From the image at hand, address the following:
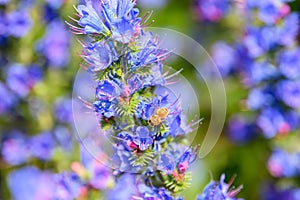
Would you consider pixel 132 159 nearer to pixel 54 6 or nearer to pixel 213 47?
pixel 54 6

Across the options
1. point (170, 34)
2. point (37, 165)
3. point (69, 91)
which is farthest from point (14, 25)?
point (170, 34)

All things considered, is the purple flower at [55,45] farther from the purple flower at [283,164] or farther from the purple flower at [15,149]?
the purple flower at [283,164]

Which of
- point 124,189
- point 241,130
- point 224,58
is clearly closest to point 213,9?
point 224,58

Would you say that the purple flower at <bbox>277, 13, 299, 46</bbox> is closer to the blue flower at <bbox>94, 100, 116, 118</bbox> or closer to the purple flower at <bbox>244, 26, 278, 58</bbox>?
the purple flower at <bbox>244, 26, 278, 58</bbox>

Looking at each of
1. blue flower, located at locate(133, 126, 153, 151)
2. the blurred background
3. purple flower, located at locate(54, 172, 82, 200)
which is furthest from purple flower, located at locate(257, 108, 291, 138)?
blue flower, located at locate(133, 126, 153, 151)

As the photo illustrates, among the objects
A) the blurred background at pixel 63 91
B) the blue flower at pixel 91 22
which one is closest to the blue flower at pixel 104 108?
the blue flower at pixel 91 22

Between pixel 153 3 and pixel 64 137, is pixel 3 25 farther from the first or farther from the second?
pixel 153 3

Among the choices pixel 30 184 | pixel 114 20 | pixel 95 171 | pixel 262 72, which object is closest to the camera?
pixel 114 20
